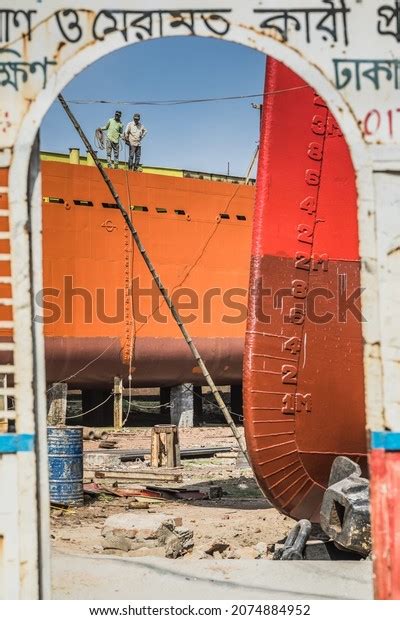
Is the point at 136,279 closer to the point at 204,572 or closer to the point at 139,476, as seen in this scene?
the point at 139,476

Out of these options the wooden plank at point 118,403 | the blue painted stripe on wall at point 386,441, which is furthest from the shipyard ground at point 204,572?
the wooden plank at point 118,403

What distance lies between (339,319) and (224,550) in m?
2.60

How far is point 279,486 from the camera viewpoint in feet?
28.7

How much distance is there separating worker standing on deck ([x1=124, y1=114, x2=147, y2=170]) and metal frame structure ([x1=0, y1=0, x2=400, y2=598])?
1685 centimetres

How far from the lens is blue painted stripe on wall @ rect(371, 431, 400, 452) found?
3.97 meters

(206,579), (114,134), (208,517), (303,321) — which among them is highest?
(114,134)

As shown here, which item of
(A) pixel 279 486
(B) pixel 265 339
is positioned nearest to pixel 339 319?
(B) pixel 265 339

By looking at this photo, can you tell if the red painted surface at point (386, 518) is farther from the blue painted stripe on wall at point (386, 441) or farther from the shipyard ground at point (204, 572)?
the shipyard ground at point (204, 572)

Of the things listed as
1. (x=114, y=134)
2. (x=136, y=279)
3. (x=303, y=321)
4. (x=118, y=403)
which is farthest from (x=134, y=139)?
(x=303, y=321)

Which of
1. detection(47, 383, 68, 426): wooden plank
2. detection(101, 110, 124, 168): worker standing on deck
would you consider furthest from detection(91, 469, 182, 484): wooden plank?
detection(101, 110, 124, 168): worker standing on deck

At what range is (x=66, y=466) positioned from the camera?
11445 millimetres

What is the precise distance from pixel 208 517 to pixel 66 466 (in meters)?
1.95

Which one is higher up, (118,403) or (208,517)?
(118,403)

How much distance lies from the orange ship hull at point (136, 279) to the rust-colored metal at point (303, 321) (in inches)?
406
